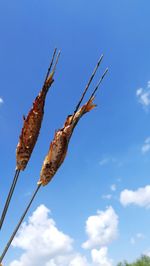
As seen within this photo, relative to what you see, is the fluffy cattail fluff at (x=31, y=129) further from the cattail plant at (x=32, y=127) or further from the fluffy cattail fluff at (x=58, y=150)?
the fluffy cattail fluff at (x=58, y=150)

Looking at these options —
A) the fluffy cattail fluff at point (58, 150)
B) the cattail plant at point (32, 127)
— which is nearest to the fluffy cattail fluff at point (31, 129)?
the cattail plant at point (32, 127)

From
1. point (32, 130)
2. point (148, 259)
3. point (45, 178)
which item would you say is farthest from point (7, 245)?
point (148, 259)

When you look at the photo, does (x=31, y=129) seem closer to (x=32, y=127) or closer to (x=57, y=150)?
(x=32, y=127)

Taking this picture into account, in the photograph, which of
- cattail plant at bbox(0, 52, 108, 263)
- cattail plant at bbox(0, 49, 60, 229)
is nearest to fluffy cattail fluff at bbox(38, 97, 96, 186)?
cattail plant at bbox(0, 52, 108, 263)

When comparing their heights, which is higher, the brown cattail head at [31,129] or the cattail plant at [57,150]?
the brown cattail head at [31,129]

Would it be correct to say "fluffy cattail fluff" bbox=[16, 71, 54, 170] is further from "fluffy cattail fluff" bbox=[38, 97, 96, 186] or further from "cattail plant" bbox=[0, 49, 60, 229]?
"fluffy cattail fluff" bbox=[38, 97, 96, 186]

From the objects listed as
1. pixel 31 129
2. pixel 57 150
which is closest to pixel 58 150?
pixel 57 150
